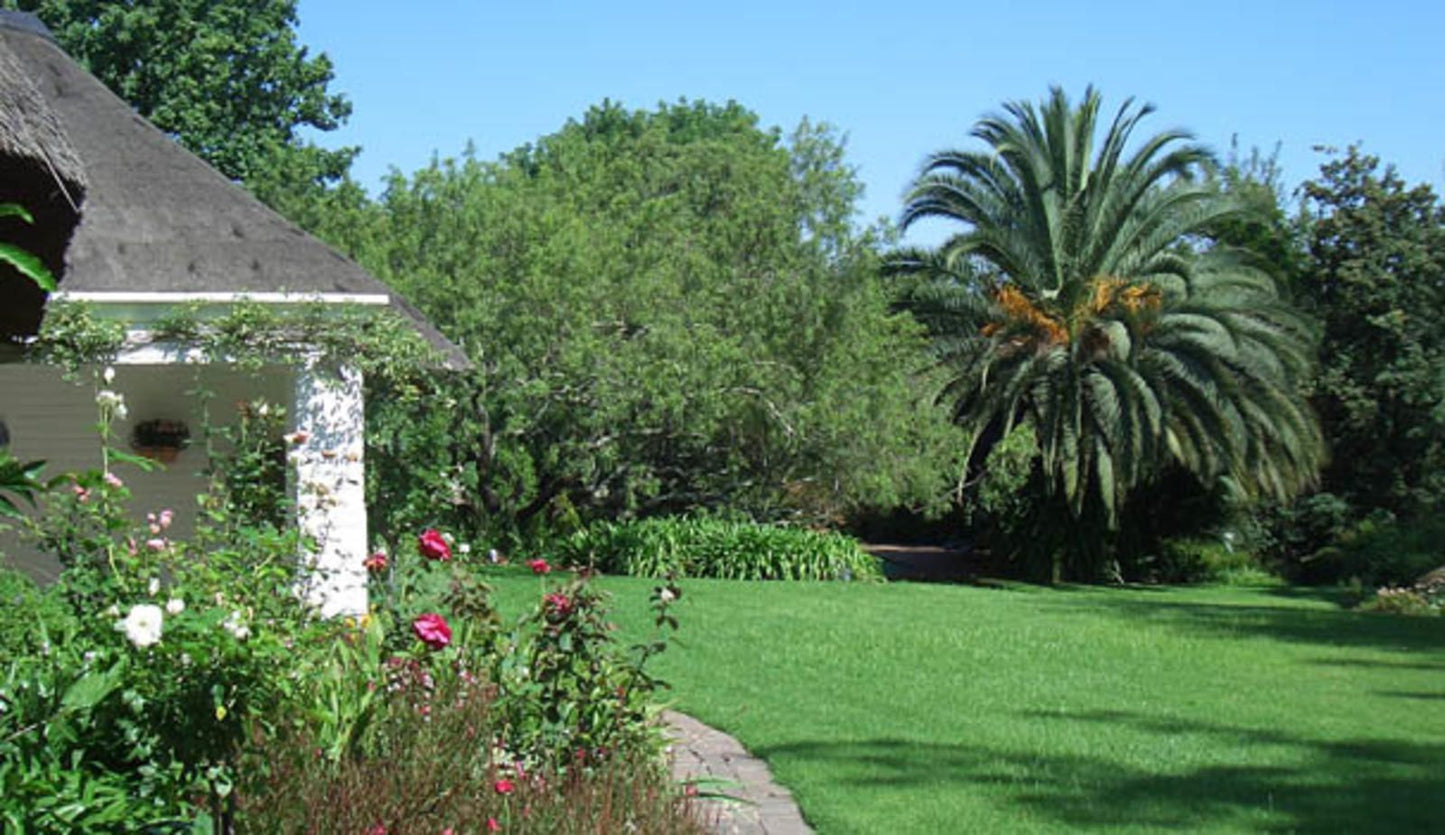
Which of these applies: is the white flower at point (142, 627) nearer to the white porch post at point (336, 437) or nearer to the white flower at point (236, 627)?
the white flower at point (236, 627)

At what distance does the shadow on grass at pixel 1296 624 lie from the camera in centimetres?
1472

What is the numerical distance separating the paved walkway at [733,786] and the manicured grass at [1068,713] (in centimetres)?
13

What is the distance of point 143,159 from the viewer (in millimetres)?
11859

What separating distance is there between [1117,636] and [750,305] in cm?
988

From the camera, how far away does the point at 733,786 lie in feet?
22.6

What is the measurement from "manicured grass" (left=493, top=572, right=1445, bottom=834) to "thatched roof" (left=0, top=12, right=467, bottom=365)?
13.2 feet

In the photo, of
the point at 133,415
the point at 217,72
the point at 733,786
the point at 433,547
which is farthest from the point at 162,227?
the point at 217,72

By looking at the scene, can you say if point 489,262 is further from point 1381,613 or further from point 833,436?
point 1381,613

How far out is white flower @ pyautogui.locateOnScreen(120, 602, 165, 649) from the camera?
4.03 metres

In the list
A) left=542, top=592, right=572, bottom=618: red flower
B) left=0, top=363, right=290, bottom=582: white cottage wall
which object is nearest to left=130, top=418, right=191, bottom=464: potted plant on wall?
left=0, top=363, right=290, bottom=582: white cottage wall

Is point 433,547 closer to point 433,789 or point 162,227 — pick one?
point 433,789

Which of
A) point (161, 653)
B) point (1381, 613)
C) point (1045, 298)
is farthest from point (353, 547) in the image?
point (1045, 298)

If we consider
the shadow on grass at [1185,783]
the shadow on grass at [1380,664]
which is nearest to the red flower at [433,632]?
the shadow on grass at [1185,783]

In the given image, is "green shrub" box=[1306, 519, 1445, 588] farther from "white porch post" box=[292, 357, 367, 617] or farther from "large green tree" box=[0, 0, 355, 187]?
"large green tree" box=[0, 0, 355, 187]
